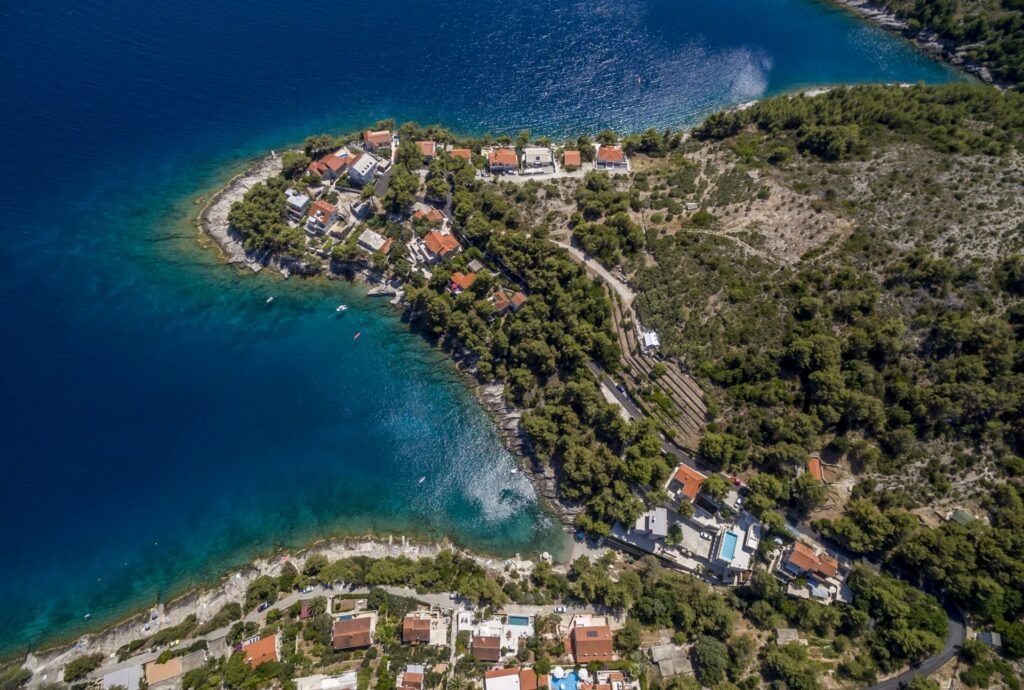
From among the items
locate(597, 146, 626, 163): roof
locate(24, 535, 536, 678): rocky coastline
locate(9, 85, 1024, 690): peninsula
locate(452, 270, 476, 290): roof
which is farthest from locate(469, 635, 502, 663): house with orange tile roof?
locate(597, 146, 626, 163): roof

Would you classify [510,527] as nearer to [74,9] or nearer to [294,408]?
[294,408]

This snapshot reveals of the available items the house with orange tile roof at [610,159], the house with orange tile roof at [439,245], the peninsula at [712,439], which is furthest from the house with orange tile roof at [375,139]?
the house with orange tile roof at [610,159]

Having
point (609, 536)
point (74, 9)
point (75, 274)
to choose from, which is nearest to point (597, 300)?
point (609, 536)

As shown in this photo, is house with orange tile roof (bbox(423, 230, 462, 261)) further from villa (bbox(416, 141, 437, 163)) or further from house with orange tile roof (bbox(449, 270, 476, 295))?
villa (bbox(416, 141, 437, 163))

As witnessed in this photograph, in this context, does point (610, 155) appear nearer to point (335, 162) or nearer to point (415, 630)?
point (335, 162)

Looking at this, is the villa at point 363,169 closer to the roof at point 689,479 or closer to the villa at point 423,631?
the villa at point 423,631

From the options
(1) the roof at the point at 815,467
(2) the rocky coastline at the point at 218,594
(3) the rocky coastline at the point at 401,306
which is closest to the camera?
(1) the roof at the point at 815,467

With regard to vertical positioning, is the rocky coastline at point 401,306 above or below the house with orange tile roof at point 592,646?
above
